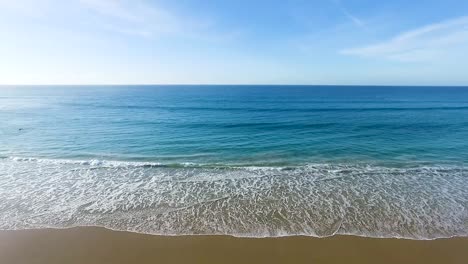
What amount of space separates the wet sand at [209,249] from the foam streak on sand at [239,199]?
0.50 m

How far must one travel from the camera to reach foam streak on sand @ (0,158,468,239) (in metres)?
9.29

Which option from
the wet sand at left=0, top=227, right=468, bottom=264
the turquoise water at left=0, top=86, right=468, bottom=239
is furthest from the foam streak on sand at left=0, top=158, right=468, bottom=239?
the wet sand at left=0, top=227, right=468, bottom=264

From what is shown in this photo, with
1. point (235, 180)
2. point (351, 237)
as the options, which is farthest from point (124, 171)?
point (351, 237)

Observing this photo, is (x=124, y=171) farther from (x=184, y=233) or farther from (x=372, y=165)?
(x=372, y=165)

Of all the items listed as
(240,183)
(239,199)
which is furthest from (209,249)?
(240,183)

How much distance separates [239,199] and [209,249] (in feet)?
12.3

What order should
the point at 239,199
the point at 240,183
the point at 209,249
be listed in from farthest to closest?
the point at 240,183, the point at 239,199, the point at 209,249

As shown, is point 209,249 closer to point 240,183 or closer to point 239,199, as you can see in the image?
point 239,199

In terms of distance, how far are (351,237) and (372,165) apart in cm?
908

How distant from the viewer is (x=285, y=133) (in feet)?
83.8

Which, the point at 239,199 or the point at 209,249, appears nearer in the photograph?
the point at 209,249

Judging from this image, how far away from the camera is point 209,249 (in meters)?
7.91

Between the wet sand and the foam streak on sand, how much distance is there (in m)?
0.50

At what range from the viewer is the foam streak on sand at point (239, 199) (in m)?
9.29
